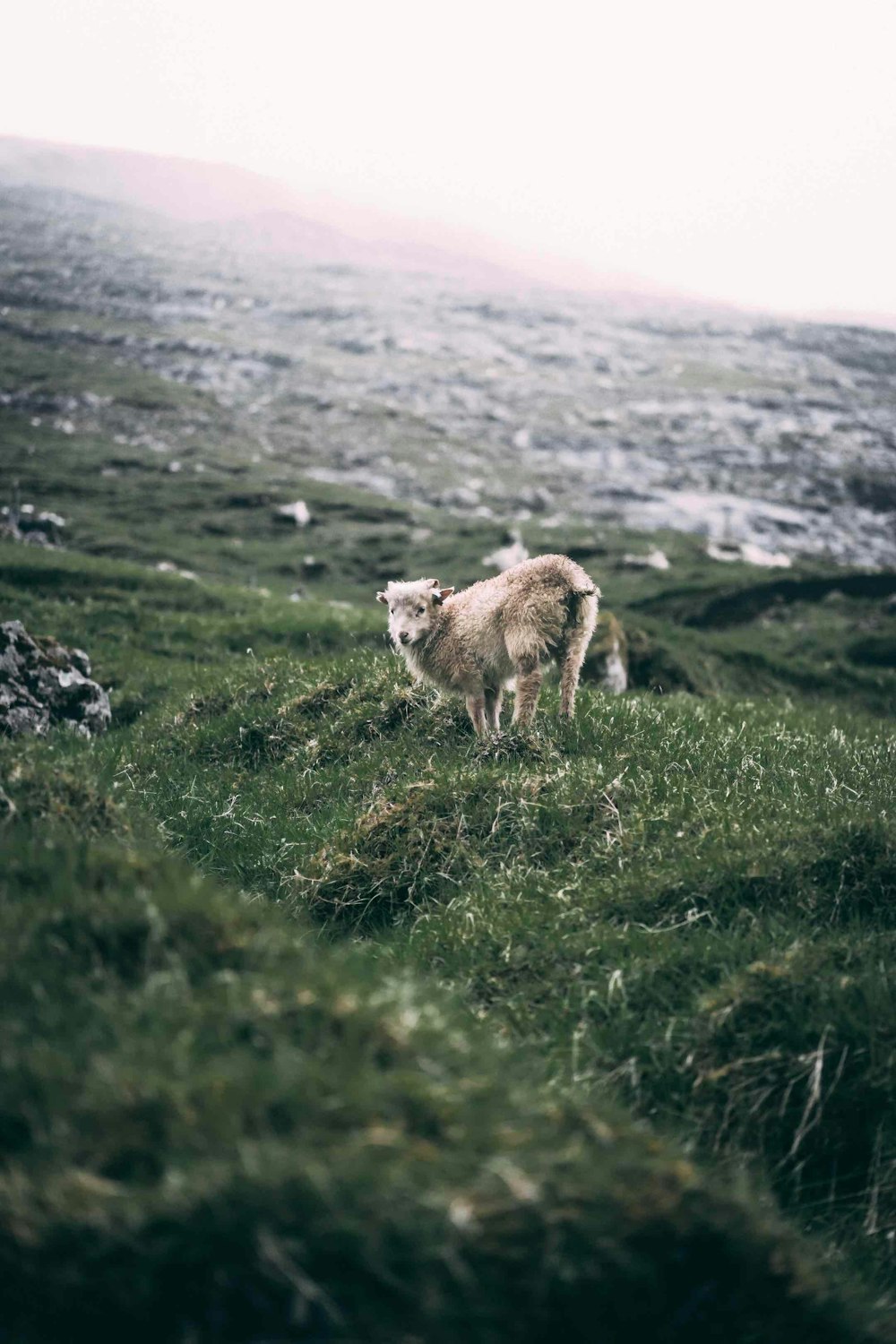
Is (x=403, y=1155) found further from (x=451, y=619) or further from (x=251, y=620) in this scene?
(x=251, y=620)

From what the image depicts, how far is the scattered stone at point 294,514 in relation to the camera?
50.2m

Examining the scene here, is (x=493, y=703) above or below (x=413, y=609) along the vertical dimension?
below

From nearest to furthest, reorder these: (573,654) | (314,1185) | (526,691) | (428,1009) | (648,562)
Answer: (314,1185), (428,1009), (526,691), (573,654), (648,562)

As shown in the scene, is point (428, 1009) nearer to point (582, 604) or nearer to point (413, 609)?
point (582, 604)

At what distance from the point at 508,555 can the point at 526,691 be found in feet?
104

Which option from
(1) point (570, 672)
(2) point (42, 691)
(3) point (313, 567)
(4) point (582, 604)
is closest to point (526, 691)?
(1) point (570, 672)

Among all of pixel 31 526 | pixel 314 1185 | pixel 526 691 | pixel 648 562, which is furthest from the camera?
pixel 648 562

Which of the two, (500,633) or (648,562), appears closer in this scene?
(500,633)

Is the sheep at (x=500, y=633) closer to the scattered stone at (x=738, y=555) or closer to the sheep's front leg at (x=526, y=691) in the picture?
the sheep's front leg at (x=526, y=691)

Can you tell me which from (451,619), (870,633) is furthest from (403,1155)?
(870,633)

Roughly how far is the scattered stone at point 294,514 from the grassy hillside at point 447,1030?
129 ft

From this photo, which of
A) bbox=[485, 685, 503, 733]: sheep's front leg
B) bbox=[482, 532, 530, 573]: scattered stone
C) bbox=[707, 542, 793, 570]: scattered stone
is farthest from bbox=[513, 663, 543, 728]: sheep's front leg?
bbox=[707, 542, 793, 570]: scattered stone

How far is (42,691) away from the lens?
1259 centimetres

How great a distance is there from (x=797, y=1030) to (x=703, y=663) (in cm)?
1879
